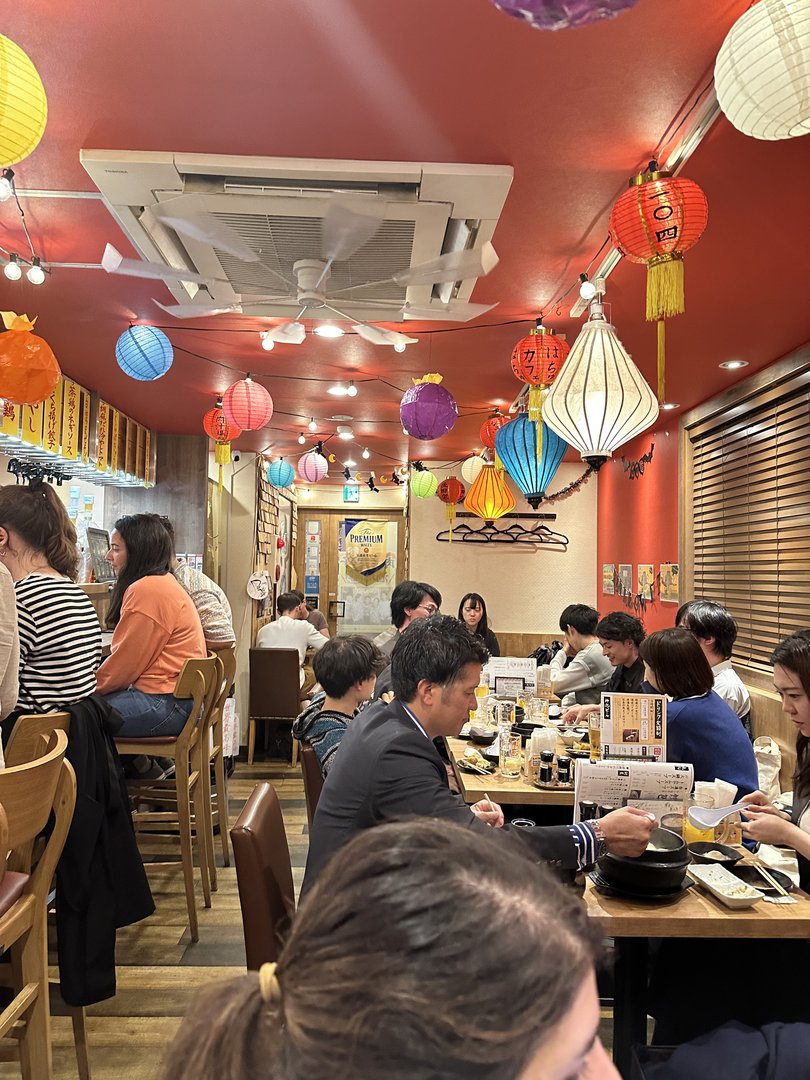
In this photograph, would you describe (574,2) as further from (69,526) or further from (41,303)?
(41,303)

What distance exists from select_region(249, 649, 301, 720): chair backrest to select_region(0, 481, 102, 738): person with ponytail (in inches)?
161

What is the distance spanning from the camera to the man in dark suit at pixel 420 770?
5.77 ft

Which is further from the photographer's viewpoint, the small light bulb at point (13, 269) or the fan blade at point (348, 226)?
the small light bulb at point (13, 269)

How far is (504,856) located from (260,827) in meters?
1.21

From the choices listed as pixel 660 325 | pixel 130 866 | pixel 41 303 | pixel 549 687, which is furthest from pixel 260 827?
pixel 549 687

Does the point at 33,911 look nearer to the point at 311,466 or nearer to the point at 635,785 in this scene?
the point at 635,785

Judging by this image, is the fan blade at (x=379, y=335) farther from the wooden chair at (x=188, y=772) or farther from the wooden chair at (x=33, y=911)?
the wooden chair at (x=33, y=911)

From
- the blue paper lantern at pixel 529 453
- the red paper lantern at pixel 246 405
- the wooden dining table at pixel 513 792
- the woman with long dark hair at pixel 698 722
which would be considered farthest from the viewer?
the blue paper lantern at pixel 529 453

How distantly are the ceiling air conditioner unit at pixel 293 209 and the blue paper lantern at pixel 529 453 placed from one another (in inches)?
59.0

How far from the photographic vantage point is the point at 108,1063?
2.53 metres

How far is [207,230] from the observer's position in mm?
2469

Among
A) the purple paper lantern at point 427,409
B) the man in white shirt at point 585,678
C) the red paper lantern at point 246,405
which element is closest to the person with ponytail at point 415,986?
the purple paper lantern at point 427,409

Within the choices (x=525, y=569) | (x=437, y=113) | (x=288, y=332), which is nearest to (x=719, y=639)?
(x=288, y=332)

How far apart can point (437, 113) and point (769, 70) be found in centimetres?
95
